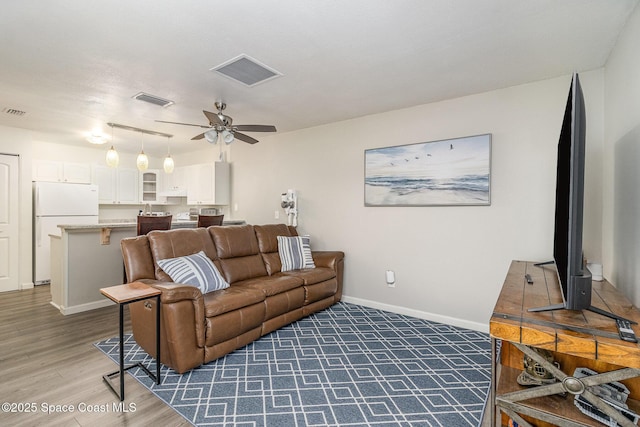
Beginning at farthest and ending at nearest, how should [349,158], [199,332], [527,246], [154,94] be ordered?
[349,158]
[154,94]
[527,246]
[199,332]

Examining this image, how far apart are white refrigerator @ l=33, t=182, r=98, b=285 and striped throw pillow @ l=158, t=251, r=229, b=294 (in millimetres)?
3523

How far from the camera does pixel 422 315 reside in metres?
3.52

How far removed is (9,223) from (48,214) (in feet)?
1.50

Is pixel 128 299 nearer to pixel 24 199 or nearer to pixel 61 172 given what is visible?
pixel 24 199

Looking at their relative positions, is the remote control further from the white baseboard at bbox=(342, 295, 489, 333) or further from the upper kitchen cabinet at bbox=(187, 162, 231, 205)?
the upper kitchen cabinet at bbox=(187, 162, 231, 205)

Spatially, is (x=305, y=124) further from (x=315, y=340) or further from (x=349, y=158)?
(x=315, y=340)

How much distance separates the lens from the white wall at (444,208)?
2824 mm

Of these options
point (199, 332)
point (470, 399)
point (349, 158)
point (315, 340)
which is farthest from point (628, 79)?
point (199, 332)

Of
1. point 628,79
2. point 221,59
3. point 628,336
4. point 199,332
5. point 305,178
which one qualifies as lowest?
point 199,332

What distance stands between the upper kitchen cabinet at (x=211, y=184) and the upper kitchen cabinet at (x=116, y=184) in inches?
63.3

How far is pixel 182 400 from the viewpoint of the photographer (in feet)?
6.59

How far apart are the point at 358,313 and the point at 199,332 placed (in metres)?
1.95

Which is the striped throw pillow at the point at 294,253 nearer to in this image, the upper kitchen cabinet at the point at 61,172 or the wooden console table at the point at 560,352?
the wooden console table at the point at 560,352

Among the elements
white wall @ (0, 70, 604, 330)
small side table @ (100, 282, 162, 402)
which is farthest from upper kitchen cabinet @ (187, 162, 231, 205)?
small side table @ (100, 282, 162, 402)
